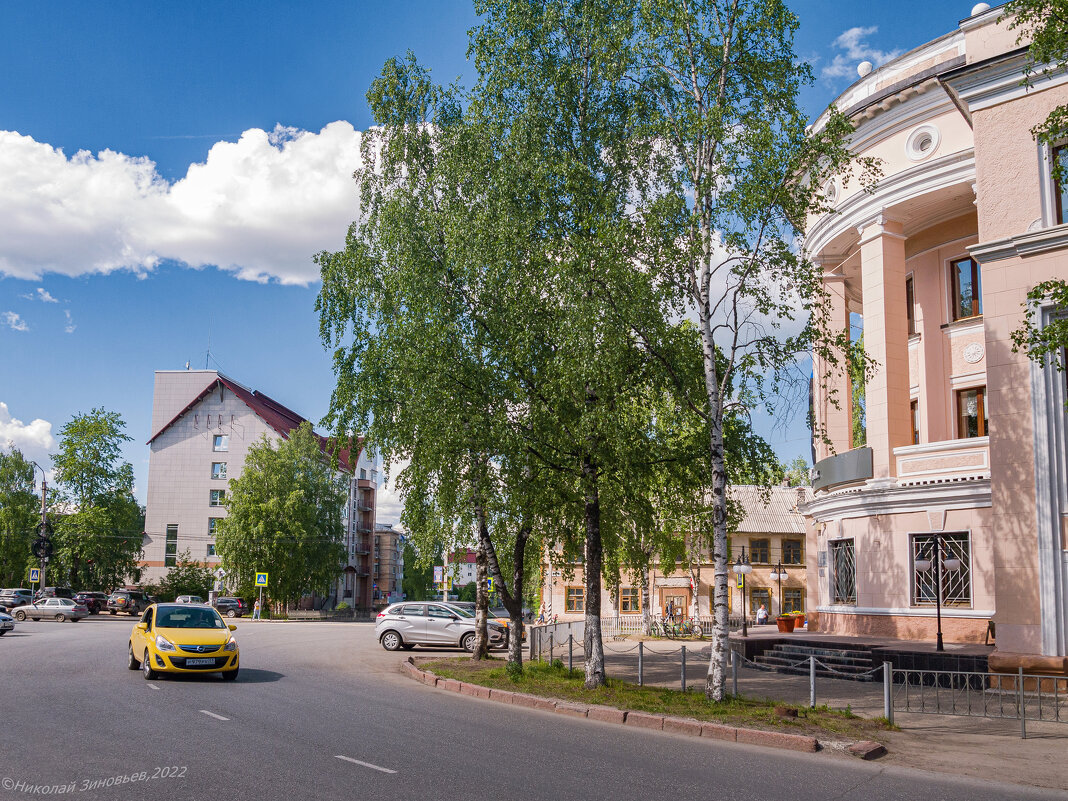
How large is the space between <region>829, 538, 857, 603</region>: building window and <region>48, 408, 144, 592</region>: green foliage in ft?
178

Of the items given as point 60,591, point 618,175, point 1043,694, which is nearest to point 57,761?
point 618,175

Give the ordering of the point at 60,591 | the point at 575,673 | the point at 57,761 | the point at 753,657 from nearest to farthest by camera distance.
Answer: the point at 57,761
the point at 575,673
the point at 753,657
the point at 60,591

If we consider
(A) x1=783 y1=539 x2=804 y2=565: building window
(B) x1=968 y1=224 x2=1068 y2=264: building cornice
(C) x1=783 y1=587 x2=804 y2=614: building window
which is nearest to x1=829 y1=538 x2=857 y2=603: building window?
(B) x1=968 y1=224 x2=1068 y2=264: building cornice

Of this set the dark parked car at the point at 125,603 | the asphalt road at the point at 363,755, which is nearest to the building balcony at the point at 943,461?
the asphalt road at the point at 363,755

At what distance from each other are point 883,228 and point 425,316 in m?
15.2

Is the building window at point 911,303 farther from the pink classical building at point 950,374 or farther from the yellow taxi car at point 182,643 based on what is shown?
the yellow taxi car at point 182,643

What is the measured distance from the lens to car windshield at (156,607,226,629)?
1756cm

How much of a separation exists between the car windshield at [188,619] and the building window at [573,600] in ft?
139

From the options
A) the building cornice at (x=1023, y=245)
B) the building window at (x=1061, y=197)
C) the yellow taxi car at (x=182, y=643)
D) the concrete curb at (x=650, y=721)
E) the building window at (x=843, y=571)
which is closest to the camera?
the concrete curb at (x=650, y=721)

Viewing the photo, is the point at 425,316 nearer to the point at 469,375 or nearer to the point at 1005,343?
the point at 469,375

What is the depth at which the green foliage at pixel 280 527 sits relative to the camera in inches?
2249

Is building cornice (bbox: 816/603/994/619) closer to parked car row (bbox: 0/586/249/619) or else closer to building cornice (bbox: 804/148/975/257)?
building cornice (bbox: 804/148/975/257)

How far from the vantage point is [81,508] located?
65.3 meters

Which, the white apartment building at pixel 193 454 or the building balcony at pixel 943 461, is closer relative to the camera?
the building balcony at pixel 943 461
